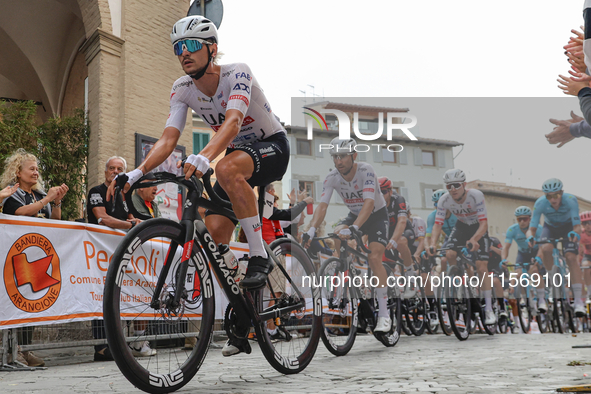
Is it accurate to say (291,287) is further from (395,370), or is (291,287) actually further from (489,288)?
(489,288)

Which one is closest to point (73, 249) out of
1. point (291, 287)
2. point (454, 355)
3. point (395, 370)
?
point (291, 287)

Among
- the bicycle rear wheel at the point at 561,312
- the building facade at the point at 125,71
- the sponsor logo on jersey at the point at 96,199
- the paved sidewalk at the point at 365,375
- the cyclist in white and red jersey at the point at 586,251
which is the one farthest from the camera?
the bicycle rear wheel at the point at 561,312

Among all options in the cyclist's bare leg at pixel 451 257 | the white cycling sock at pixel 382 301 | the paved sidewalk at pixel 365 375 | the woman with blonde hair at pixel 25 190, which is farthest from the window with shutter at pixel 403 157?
the woman with blonde hair at pixel 25 190

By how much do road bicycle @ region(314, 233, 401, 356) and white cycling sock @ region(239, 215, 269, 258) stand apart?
2062 millimetres

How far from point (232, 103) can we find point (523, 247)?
37.7ft

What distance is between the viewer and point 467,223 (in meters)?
10.6

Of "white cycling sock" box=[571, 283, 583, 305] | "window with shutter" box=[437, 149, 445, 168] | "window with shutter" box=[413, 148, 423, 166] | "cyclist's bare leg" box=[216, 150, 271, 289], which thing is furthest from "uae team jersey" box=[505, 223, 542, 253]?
"cyclist's bare leg" box=[216, 150, 271, 289]

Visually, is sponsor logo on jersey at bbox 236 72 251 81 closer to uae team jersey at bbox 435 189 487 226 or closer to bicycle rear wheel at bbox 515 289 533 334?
uae team jersey at bbox 435 189 487 226

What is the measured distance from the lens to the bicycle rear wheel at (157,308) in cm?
292

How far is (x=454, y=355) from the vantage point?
19.3 feet

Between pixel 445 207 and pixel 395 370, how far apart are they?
271 inches

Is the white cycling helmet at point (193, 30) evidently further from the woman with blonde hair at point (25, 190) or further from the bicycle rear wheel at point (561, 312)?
the bicycle rear wheel at point (561, 312)

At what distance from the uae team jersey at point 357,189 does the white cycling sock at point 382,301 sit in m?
1.24

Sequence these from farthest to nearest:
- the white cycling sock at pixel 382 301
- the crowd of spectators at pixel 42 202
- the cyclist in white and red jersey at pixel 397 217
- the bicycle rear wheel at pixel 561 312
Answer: the bicycle rear wheel at pixel 561 312, the cyclist in white and red jersey at pixel 397 217, the white cycling sock at pixel 382 301, the crowd of spectators at pixel 42 202
